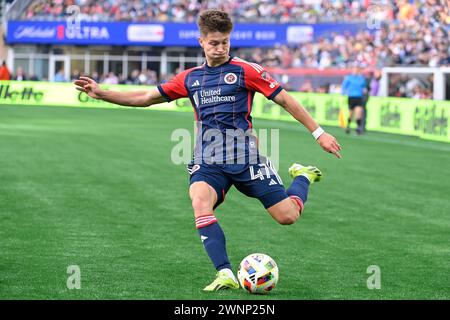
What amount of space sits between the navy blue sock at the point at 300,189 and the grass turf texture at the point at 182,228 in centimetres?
66

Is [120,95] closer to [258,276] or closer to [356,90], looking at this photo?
[258,276]

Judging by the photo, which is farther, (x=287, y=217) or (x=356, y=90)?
(x=356, y=90)

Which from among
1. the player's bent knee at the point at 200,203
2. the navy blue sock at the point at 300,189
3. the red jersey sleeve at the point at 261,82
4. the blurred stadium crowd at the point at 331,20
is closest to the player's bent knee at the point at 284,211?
the navy blue sock at the point at 300,189

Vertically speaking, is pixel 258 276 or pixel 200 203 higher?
pixel 200 203

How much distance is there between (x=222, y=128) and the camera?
7617 millimetres

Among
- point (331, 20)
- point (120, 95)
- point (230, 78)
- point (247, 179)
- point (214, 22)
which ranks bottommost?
point (247, 179)

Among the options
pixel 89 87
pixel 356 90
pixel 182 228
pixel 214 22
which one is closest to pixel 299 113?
pixel 214 22

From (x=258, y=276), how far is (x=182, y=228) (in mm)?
3580

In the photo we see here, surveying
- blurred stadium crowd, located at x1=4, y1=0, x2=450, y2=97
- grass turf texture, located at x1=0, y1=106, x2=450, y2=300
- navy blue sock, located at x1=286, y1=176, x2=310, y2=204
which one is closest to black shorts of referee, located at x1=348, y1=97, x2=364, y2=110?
blurred stadium crowd, located at x1=4, y1=0, x2=450, y2=97

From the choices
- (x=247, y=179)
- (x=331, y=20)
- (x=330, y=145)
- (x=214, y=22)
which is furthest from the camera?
(x=331, y=20)

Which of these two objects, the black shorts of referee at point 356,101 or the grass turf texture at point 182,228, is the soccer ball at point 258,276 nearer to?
the grass turf texture at point 182,228

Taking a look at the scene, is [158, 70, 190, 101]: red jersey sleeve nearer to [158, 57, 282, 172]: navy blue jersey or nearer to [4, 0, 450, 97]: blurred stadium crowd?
[158, 57, 282, 172]: navy blue jersey

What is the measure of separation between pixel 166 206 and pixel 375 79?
21.8 metres
